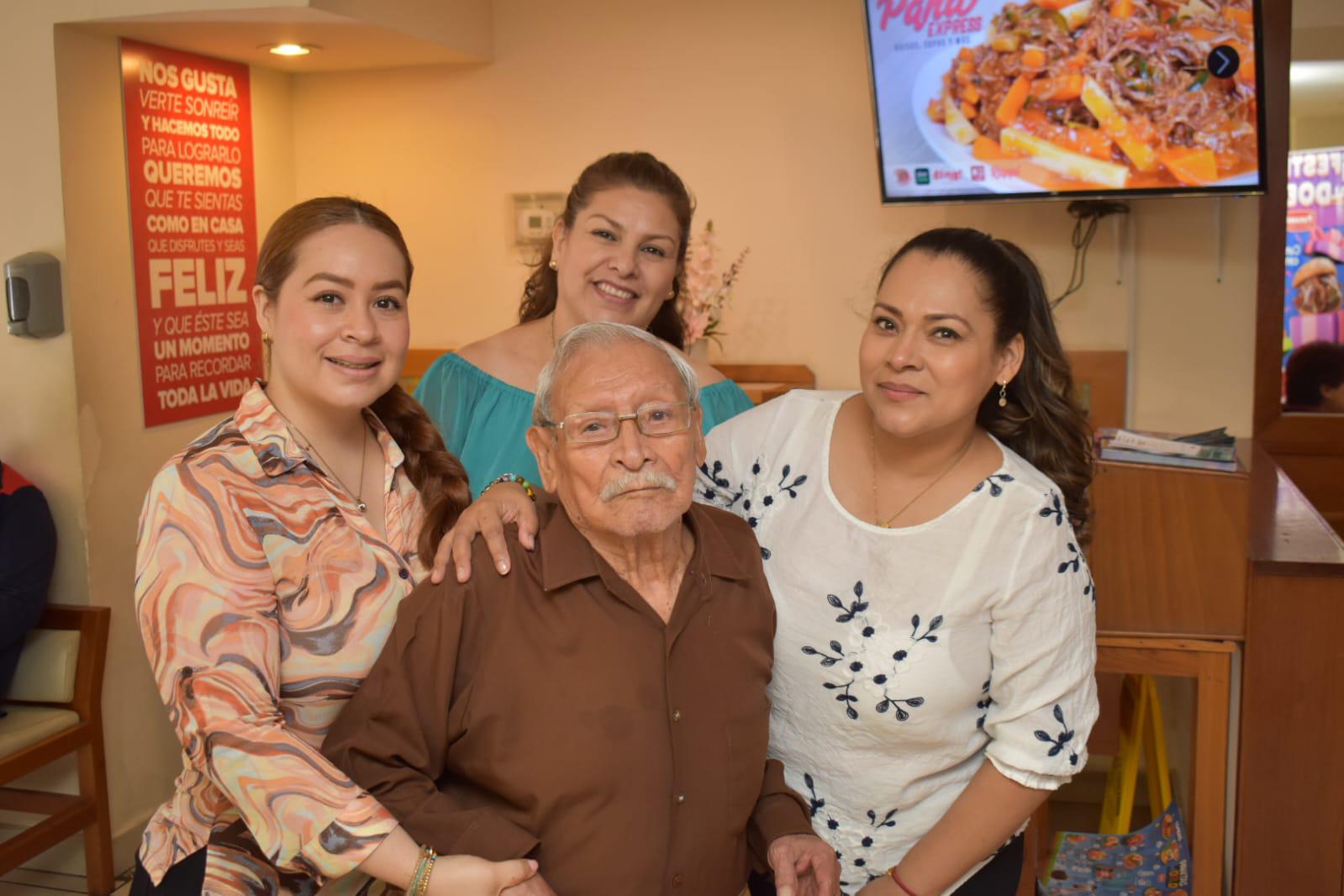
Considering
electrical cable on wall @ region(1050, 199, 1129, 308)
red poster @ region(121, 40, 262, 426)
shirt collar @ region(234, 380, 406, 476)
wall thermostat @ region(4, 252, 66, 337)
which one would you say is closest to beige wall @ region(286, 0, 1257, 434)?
electrical cable on wall @ region(1050, 199, 1129, 308)

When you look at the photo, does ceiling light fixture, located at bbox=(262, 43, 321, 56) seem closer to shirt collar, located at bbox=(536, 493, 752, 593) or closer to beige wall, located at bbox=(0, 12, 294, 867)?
beige wall, located at bbox=(0, 12, 294, 867)

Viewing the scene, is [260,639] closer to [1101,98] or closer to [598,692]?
[598,692]

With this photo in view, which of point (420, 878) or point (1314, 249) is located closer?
point (420, 878)

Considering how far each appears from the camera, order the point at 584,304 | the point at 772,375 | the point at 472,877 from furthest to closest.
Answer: the point at 772,375, the point at 584,304, the point at 472,877

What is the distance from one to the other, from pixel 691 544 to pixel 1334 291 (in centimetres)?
295

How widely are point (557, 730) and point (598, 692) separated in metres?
0.07

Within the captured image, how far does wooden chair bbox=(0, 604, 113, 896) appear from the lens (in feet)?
10.6

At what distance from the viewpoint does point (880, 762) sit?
1806mm

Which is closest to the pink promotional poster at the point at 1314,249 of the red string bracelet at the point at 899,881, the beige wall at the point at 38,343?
the red string bracelet at the point at 899,881

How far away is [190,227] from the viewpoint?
3865 millimetres

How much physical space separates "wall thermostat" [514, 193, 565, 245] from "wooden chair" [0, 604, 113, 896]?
2.01 metres

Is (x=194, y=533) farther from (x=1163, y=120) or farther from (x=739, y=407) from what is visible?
(x=1163, y=120)

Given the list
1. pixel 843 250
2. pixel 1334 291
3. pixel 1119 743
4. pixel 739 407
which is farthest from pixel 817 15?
pixel 1119 743

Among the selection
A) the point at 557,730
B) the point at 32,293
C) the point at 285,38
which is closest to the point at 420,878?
the point at 557,730
